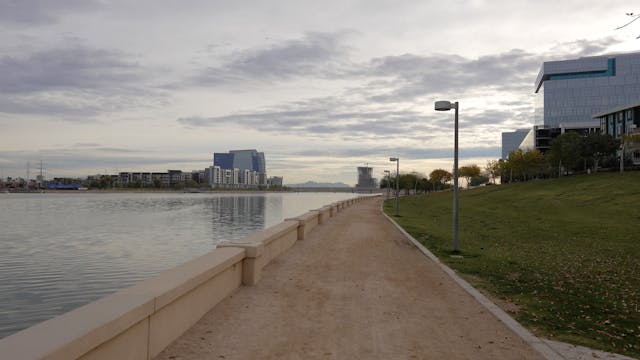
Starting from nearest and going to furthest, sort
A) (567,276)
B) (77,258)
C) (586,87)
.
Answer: (567,276), (77,258), (586,87)

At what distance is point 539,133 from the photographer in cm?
11794

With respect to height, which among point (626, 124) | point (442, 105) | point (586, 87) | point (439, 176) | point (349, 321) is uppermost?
point (586, 87)

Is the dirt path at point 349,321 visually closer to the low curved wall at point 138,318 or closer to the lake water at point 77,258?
the low curved wall at point 138,318

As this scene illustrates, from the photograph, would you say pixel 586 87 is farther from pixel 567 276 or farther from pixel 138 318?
pixel 138 318

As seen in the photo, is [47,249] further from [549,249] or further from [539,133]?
[539,133]

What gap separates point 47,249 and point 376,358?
26.1 metres

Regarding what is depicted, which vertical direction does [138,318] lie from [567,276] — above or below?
above

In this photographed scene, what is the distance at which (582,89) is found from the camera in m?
122

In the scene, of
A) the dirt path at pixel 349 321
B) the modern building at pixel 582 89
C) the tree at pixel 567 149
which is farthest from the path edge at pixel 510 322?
the modern building at pixel 582 89

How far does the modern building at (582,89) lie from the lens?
118312 mm

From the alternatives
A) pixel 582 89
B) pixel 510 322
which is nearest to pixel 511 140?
pixel 582 89

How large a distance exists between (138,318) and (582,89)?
137533 mm

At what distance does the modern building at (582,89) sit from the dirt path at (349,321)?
382ft

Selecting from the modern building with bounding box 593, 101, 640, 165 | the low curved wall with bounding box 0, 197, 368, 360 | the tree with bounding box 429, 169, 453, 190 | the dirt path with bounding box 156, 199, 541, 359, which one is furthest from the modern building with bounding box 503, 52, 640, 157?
the low curved wall with bounding box 0, 197, 368, 360
